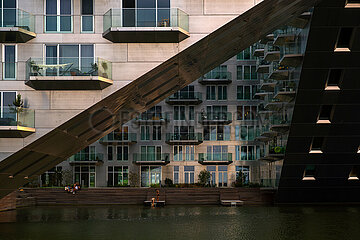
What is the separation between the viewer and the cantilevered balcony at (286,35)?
1357 inches

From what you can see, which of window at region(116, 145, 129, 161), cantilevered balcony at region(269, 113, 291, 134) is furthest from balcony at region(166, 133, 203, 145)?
cantilevered balcony at region(269, 113, 291, 134)

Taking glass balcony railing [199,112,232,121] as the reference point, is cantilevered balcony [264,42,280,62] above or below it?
above

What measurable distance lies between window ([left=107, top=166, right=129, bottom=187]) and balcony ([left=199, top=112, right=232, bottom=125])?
10.3 m

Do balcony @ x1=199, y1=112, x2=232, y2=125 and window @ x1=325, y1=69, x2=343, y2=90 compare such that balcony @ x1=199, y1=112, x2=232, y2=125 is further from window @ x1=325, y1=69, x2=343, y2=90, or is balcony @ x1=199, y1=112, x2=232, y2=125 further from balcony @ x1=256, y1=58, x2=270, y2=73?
window @ x1=325, y1=69, x2=343, y2=90

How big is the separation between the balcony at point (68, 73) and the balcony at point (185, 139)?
122 ft

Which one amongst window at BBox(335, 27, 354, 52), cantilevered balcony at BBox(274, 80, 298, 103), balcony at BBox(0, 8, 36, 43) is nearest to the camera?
balcony at BBox(0, 8, 36, 43)

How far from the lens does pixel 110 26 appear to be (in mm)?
24188

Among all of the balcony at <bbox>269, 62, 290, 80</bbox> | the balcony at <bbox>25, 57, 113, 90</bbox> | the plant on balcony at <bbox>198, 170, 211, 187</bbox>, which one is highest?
the balcony at <bbox>269, 62, 290, 80</bbox>

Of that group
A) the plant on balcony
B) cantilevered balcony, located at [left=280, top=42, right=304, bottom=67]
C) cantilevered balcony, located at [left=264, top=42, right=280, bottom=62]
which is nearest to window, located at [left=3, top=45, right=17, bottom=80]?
cantilevered balcony, located at [left=280, top=42, right=304, bottom=67]

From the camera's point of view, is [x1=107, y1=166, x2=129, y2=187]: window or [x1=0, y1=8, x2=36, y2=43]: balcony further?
[x1=107, y1=166, x2=129, y2=187]: window

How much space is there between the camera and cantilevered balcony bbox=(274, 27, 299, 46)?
3447 cm

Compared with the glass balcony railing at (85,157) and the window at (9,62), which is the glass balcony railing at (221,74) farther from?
the window at (9,62)

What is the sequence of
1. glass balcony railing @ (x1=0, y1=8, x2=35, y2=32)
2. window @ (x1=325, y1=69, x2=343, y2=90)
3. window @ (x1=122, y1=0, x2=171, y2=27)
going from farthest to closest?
window @ (x1=325, y1=69, x2=343, y2=90) → glass balcony railing @ (x1=0, y1=8, x2=35, y2=32) → window @ (x1=122, y1=0, x2=171, y2=27)

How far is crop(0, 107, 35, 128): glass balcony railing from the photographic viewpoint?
24188mm
